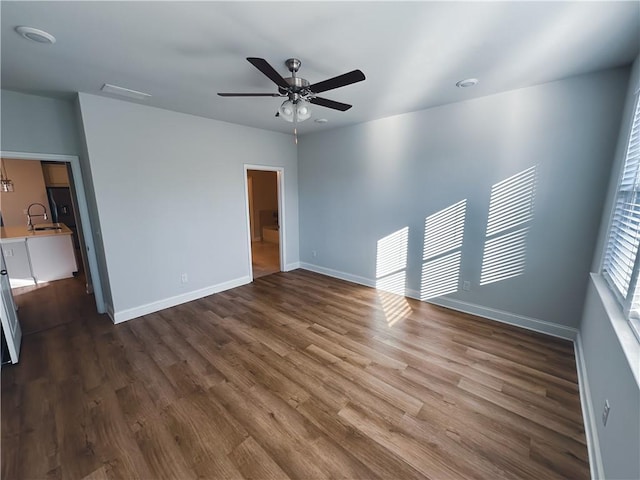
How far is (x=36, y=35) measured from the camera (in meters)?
1.71

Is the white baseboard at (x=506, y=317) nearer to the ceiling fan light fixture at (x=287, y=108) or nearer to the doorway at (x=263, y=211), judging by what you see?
the ceiling fan light fixture at (x=287, y=108)

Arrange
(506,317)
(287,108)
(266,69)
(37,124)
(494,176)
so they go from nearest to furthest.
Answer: (266,69) < (287,108) < (37,124) < (494,176) < (506,317)

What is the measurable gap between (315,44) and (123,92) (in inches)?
87.9

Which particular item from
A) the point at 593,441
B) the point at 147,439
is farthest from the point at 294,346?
the point at 593,441

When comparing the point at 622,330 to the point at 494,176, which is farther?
the point at 494,176

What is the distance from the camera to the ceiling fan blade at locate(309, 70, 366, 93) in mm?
1680

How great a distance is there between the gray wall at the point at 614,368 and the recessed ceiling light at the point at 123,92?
14.1 feet

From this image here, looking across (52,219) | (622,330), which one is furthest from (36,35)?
(52,219)

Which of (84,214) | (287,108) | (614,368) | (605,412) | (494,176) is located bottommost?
(605,412)

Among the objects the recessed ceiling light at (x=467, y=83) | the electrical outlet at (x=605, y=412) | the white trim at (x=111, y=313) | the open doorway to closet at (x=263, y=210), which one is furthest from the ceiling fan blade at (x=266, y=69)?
the open doorway to closet at (x=263, y=210)

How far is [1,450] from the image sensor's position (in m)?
1.60

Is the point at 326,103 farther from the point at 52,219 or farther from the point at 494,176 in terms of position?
the point at 52,219

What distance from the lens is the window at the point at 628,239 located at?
143cm

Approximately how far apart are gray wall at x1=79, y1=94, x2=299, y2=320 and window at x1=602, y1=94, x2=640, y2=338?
14.1ft
